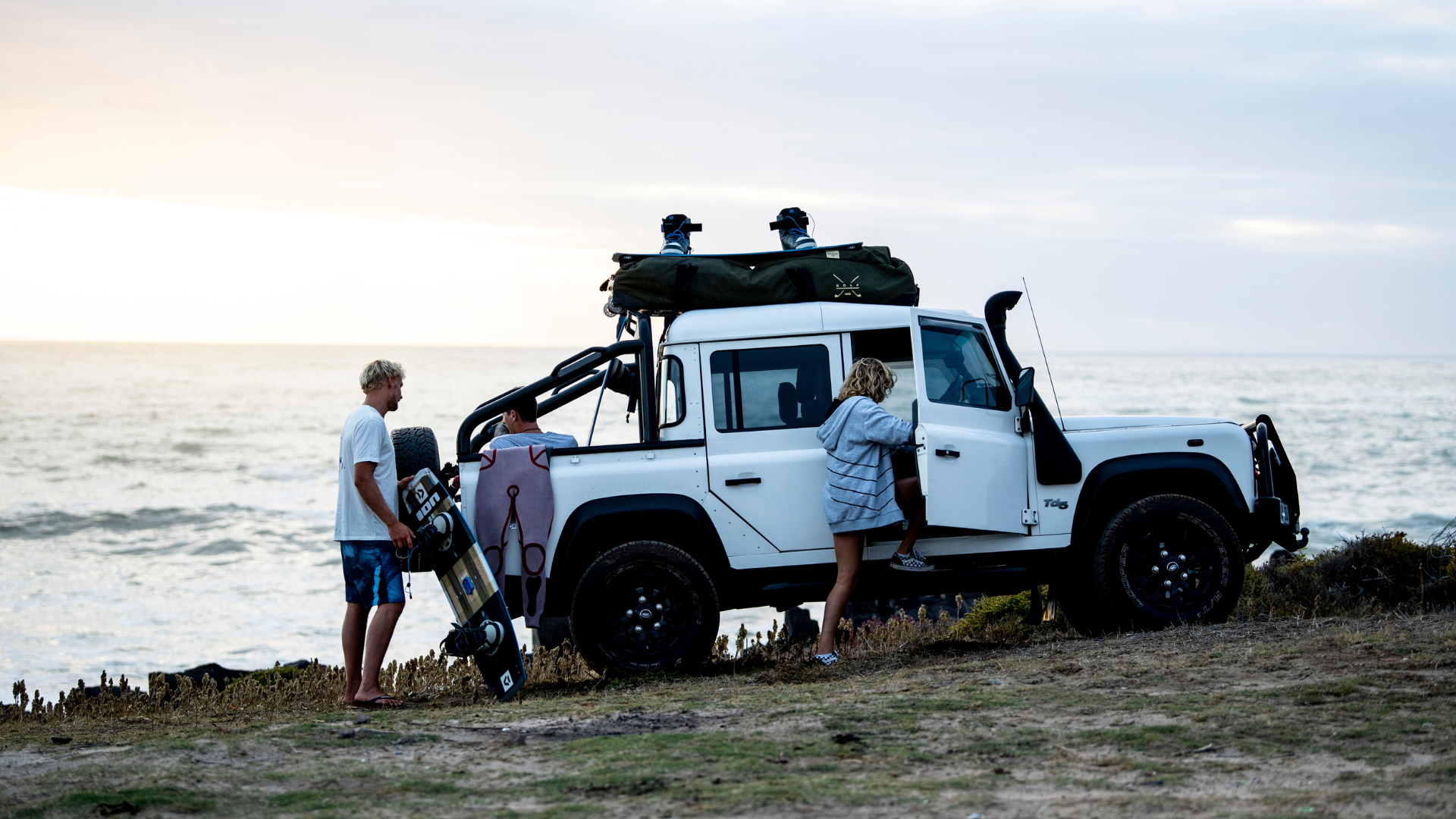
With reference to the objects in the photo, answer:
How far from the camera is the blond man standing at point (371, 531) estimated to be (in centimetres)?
673

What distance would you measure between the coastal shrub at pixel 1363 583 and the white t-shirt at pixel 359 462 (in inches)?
236

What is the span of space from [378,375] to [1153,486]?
4.91 m

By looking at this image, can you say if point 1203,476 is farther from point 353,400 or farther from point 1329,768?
point 353,400

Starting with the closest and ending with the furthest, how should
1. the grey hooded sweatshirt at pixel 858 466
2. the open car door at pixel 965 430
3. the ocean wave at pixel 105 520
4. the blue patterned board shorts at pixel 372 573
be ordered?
the blue patterned board shorts at pixel 372 573 < the grey hooded sweatshirt at pixel 858 466 < the open car door at pixel 965 430 < the ocean wave at pixel 105 520

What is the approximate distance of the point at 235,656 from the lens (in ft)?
51.6

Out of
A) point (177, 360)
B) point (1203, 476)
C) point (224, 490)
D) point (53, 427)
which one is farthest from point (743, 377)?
point (177, 360)

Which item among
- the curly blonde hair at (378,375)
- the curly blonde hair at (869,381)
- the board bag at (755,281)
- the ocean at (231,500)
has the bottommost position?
the ocean at (231,500)

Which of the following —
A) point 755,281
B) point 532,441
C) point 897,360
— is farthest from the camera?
point 897,360

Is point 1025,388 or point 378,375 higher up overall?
point 378,375

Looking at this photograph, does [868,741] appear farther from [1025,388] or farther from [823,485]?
[1025,388]

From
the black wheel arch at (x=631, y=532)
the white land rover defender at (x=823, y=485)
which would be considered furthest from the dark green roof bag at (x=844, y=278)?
the black wheel arch at (x=631, y=532)

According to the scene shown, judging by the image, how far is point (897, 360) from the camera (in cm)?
787

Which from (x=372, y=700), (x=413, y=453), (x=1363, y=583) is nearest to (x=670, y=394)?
(x=413, y=453)

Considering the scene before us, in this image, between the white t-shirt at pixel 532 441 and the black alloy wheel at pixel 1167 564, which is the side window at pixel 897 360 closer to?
the black alloy wheel at pixel 1167 564
